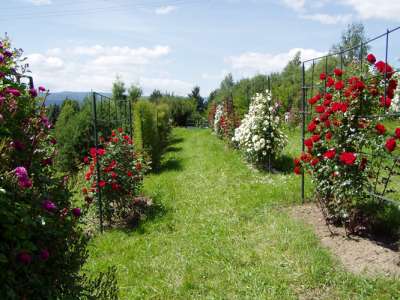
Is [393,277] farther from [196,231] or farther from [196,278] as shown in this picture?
[196,231]

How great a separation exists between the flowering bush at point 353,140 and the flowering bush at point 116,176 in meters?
2.73

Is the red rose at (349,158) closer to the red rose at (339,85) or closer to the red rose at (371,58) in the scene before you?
the red rose at (339,85)

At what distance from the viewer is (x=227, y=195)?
6289 millimetres

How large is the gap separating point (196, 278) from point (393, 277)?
1.68 meters

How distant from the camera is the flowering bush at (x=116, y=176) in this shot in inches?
215

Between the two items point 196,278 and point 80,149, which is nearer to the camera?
point 196,278

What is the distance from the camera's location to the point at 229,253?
3988 millimetres

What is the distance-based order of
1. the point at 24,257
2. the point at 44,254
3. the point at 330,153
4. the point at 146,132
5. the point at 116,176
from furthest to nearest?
the point at 146,132, the point at 116,176, the point at 330,153, the point at 44,254, the point at 24,257

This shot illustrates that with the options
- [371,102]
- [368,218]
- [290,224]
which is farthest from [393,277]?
[371,102]

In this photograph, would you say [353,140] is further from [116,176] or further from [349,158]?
[116,176]

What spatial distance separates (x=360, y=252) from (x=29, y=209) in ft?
9.96

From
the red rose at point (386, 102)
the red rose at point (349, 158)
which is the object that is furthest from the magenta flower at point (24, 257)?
the red rose at point (386, 102)

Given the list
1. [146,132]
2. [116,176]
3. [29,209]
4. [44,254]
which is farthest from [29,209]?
[146,132]

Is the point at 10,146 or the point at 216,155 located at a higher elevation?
the point at 10,146
